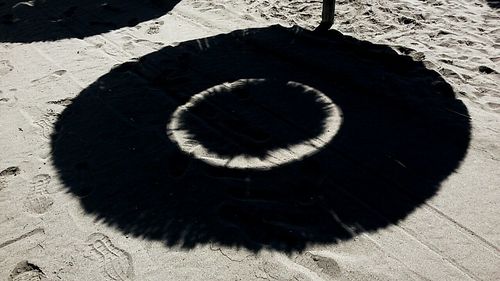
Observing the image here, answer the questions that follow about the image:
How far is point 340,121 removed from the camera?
4227mm

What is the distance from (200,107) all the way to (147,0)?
3960mm

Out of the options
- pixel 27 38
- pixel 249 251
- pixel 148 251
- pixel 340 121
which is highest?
pixel 340 121

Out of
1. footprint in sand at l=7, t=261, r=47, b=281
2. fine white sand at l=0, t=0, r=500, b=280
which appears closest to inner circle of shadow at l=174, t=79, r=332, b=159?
fine white sand at l=0, t=0, r=500, b=280

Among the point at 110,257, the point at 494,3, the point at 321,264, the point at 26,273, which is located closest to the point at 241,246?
the point at 321,264

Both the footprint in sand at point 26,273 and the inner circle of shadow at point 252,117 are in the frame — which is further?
the inner circle of shadow at point 252,117

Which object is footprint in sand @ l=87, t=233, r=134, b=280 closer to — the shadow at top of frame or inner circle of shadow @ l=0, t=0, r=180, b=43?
inner circle of shadow @ l=0, t=0, r=180, b=43

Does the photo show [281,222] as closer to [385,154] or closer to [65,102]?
[385,154]

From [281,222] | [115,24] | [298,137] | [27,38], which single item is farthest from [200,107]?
[27,38]

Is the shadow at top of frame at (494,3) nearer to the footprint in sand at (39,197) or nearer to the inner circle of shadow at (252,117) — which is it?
the inner circle of shadow at (252,117)

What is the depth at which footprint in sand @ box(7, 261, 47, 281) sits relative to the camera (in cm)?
287

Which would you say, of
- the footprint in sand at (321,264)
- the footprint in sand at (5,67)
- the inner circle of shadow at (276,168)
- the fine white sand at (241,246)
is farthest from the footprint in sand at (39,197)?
the footprint in sand at (5,67)

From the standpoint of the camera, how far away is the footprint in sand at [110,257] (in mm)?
2846

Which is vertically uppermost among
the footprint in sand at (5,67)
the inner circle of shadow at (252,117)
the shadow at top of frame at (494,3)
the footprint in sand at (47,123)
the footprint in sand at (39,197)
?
the shadow at top of frame at (494,3)

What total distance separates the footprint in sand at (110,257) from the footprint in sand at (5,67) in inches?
142
